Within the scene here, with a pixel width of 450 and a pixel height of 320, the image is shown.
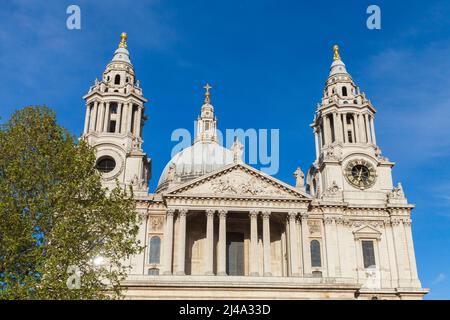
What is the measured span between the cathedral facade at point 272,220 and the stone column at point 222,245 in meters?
0.10

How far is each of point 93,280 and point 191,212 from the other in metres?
24.9

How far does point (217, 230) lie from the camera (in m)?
50.3

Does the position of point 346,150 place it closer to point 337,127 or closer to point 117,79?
point 337,127

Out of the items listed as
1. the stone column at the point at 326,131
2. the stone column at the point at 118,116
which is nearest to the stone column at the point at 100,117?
the stone column at the point at 118,116

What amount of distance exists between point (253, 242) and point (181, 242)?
6.86m

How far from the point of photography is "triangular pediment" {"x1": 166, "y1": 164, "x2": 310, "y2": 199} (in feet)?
159

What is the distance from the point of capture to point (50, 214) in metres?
23.6

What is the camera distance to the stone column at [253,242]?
151 ft

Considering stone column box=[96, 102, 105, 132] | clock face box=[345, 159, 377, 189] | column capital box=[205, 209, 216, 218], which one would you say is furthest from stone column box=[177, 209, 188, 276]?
clock face box=[345, 159, 377, 189]

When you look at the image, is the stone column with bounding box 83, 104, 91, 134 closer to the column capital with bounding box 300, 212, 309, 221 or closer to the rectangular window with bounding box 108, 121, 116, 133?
the rectangular window with bounding box 108, 121, 116, 133

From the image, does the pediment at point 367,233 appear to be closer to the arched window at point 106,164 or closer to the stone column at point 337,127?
the stone column at point 337,127

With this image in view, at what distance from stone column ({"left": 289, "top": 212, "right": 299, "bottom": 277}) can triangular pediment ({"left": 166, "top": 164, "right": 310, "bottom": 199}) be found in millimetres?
2148
